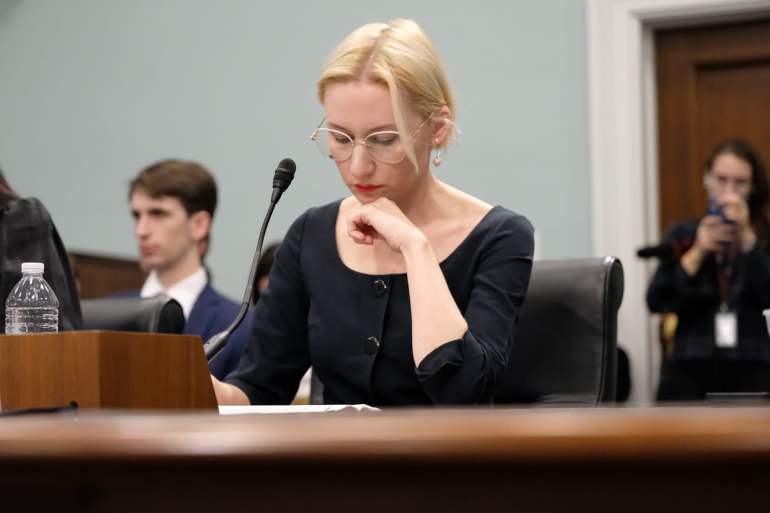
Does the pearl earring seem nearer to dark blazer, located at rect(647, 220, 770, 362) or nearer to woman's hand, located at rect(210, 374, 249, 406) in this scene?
woman's hand, located at rect(210, 374, 249, 406)

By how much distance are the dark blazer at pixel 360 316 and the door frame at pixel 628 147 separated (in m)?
2.26

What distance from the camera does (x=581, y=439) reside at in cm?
36

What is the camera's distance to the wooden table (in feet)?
1.20

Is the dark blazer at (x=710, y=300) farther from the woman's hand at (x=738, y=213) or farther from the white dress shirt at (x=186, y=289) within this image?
the white dress shirt at (x=186, y=289)

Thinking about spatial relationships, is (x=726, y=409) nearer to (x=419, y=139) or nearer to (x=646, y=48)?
(x=419, y=139)

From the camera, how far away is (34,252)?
5.29 ft

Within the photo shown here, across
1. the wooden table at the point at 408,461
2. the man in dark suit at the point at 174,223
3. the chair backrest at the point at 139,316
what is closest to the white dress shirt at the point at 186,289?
the man in dark suit at the point at 174,223

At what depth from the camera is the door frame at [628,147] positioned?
3.77m

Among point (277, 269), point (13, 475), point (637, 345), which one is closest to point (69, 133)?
point (637, 345)

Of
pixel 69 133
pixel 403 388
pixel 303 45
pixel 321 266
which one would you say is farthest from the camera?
pixel 69 133

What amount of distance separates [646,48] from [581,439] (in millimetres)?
3774

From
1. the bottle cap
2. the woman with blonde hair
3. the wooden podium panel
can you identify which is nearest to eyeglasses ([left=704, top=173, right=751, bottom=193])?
the woman with blonde hair

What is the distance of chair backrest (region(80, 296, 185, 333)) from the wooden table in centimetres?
156

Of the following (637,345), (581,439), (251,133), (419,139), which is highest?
(251,133)
